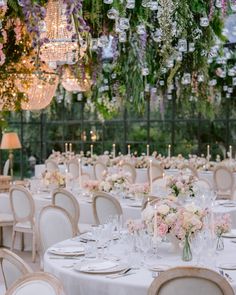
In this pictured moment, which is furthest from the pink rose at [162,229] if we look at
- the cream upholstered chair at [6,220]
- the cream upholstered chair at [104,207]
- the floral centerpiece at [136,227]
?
the cream upholstered chair at [6,220]

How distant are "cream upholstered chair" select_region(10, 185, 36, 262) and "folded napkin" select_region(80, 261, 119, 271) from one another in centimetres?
380

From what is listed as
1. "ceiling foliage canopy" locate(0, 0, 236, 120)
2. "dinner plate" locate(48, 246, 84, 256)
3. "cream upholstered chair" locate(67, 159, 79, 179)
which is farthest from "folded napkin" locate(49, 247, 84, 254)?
"cream upholstered chair" locate(67, 159, 79, 179)

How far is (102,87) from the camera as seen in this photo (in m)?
12.2

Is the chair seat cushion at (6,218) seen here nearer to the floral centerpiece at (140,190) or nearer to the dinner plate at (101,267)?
the floral centerpiece at (140,190)

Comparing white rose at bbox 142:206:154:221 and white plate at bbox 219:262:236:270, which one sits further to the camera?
white rose at bbox 142:206:154:221

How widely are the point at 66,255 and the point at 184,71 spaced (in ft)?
15.5

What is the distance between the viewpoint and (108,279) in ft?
12.6

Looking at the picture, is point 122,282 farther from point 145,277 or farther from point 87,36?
point 87,36

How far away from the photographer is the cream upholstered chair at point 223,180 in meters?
11.0

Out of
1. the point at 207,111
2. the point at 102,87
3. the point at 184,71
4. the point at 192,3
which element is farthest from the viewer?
Answer: the point at 207,111

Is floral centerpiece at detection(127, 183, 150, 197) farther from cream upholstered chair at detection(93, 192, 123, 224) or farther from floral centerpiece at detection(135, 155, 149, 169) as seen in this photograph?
floral centerpiece at detection(135, 155, 149, 169)

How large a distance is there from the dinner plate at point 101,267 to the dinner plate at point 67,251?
306 mm

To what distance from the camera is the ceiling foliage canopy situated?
5.29 metres

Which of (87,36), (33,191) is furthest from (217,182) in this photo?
(87,36)
